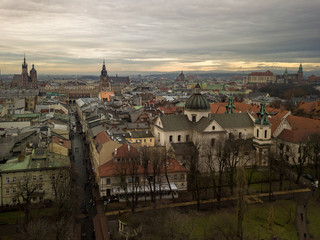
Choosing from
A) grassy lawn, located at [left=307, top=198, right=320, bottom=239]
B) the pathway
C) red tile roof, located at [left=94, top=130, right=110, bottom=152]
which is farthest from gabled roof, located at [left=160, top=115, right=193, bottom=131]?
grassy lawn, located at [left=307, top=198, right=320, bottom=239]

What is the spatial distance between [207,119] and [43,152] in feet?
110

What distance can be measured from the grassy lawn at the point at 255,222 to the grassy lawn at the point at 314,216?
2164mm

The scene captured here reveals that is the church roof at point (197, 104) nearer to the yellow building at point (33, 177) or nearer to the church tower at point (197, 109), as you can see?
the church tower at point (197, 109)

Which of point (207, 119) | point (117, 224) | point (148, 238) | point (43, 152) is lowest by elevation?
point (117, 224)

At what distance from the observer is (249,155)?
6719 cm

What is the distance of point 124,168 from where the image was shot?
171 ft

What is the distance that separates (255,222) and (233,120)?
33.3 meters

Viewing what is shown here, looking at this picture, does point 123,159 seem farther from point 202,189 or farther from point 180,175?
point 202,189

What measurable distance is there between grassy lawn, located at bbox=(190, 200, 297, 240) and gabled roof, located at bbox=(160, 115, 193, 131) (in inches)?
994

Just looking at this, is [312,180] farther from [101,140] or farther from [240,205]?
[101,140]

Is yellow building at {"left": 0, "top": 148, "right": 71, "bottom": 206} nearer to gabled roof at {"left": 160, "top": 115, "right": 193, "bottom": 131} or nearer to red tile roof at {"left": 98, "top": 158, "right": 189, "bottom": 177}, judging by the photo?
red tile roof at {"left": 98, "top": 158, "right": 189, "bottom": 177}

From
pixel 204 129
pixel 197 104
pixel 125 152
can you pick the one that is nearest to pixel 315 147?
pixel 204 129

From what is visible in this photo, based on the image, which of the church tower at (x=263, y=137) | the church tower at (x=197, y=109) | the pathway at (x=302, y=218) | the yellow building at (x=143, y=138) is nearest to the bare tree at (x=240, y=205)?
the pathway at (x=302, y=218)

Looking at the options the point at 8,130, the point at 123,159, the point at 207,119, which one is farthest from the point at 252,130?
the point at 8,130
